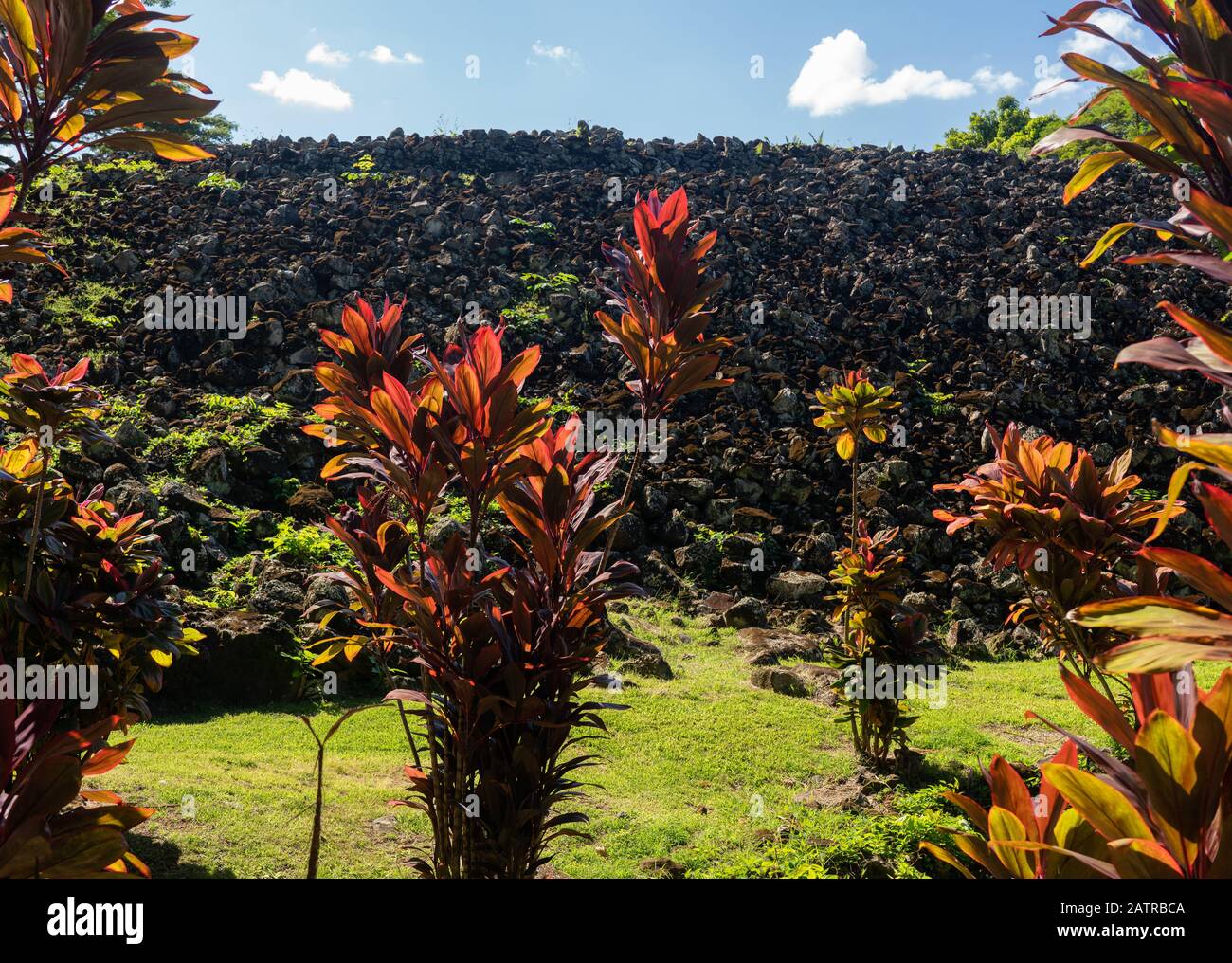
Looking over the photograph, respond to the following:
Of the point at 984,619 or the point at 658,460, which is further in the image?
the point at 658,460

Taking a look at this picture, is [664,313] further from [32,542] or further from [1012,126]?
[1012,126]

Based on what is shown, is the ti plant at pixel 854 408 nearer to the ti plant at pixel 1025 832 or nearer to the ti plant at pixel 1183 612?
the ti plant at pixel 1025 832

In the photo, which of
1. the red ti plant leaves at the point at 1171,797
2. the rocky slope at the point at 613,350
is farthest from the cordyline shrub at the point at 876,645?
the red ti plant leaves at the point at 1171,797

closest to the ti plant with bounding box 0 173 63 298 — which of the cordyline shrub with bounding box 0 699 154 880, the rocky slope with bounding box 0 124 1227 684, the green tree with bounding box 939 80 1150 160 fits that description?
the cordyline shrub with bounding box 0 699 154 880

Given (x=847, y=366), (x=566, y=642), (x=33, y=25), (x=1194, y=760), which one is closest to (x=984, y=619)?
(x=847, y=366)

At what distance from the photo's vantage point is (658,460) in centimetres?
859

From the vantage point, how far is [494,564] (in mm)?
2264

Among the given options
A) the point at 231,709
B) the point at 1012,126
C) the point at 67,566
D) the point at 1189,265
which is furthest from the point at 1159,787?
the point at 1012,126

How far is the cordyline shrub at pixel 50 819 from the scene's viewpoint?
108 cm

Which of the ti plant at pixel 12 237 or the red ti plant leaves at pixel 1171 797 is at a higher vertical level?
the ti plant at pixel 12 237

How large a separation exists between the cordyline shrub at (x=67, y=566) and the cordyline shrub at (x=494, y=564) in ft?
3.11

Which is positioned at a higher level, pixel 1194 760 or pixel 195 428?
pixel 195 428

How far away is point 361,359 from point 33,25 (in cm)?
95
